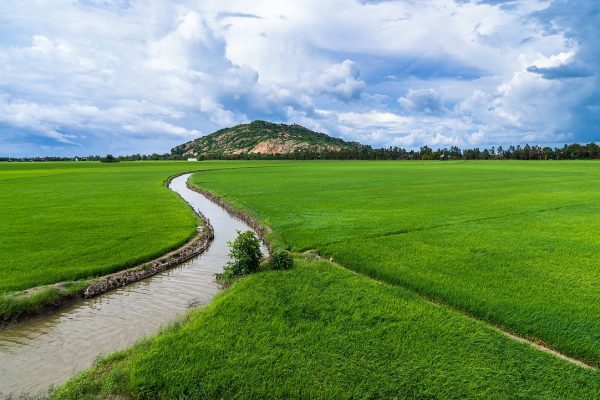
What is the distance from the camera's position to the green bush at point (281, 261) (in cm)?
1552

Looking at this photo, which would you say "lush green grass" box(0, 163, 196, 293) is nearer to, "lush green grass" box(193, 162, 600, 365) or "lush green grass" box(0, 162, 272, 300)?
"lush green grass" box(0, 162, 272, 300)

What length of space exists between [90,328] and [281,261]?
22.6 ft

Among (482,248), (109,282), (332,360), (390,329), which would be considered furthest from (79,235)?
(482,248)

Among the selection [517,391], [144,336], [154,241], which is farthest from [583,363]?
[154,241]

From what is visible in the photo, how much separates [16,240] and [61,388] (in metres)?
15.2

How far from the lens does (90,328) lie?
38.3 feet

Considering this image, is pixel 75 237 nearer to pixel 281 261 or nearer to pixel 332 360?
pixel 281 261

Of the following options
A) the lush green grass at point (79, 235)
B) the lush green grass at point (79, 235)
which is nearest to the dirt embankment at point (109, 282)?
the lush green grass at point (79, 235)

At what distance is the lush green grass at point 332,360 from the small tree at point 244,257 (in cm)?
351

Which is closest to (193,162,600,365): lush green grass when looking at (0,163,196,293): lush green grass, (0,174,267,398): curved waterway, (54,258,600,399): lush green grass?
(54,258,600,399): lush green grass

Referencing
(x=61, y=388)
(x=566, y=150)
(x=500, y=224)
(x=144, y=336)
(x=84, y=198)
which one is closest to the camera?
(x=61, y=388)

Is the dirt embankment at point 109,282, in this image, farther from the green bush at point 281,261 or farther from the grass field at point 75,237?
the green bush at point 281,261

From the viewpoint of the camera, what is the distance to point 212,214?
34.0 m

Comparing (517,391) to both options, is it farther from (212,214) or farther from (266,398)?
(212,214)
